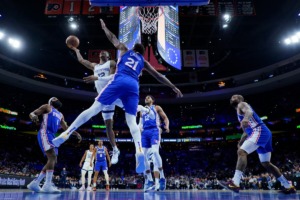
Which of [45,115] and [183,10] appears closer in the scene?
[45,115]

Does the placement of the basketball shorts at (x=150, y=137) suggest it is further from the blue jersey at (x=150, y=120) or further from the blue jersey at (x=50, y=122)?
the blue jersey at (x=50, y=122)

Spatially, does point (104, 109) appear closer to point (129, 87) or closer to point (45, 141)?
point (129, 87)

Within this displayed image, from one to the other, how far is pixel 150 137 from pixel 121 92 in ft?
12.5

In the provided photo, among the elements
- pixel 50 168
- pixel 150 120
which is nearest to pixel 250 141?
pixel 150 120

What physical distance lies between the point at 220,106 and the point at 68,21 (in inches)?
953

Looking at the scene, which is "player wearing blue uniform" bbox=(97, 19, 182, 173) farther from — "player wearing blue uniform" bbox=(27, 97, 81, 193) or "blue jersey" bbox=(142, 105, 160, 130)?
"blue jersey" bbox=(142, 105, 160, 130)

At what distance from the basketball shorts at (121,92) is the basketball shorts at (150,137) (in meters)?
3.49

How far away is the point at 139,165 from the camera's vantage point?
4.28 m

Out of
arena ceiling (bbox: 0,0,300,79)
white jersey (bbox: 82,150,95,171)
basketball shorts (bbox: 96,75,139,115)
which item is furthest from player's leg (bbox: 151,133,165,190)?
arena ceiling (bbox: 0,0,300,79)

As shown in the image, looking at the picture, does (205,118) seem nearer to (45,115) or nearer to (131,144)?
(131,144)

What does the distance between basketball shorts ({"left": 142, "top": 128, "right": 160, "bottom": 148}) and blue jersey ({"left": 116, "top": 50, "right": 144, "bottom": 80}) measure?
11.6ft

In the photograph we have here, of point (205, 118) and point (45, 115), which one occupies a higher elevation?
point (205, 118)

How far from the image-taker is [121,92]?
4254mm

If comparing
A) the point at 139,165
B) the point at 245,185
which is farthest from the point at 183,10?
the point at 245,185
